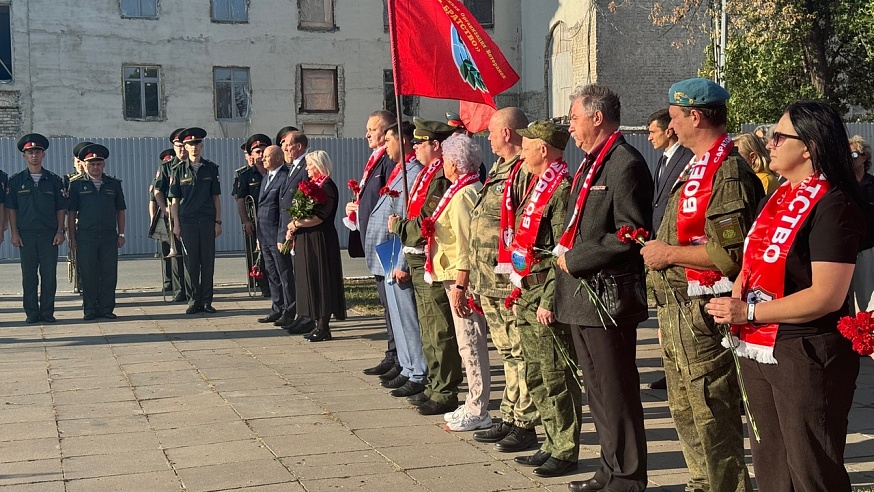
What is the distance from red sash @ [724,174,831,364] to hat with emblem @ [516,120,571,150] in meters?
2.04

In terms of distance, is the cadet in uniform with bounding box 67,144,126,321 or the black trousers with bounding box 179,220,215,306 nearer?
the cadet in uniform with bounding box 67,144,126,321

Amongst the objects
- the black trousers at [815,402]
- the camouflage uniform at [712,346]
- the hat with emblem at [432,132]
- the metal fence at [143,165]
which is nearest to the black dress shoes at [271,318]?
the hat with emblem at [432,132]

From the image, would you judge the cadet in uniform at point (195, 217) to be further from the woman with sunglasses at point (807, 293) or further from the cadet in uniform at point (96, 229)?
the woman with sunglasses at point (807, 293)

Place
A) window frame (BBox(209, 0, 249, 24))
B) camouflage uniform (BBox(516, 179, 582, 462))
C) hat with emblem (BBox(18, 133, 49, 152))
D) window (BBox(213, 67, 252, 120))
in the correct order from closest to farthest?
camouflage uniform (BBox(516, 179, 582, 462)) → hat with emblem (BBox(18, 133, 49, 152)) → window frame (BBox(209, 0, 249, 24)) → window (BBox(213, 67, 252, 120))

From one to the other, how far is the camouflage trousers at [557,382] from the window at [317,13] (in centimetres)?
3207

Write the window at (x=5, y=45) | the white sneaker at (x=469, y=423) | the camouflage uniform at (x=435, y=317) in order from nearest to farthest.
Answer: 1. the white sneaker at (x=469, y=423)
2. the camouflage uniform at (x=435, y=317)
3. the window at (x=5, y=45)

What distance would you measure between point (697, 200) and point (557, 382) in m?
1.63

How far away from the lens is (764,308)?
4012 mm

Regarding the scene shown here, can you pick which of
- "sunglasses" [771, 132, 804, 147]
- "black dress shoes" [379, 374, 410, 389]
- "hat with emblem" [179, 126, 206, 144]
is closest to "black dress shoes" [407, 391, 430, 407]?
"black dress shoes" [379, 374, 410, 389]

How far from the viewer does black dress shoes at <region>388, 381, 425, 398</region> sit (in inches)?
332

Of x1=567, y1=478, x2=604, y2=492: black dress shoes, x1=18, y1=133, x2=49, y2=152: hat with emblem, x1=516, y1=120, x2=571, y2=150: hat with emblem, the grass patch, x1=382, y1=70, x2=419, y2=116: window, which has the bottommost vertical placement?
the grass patch

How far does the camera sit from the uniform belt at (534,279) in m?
6.06

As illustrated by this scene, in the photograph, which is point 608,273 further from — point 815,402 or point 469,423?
point 469,423

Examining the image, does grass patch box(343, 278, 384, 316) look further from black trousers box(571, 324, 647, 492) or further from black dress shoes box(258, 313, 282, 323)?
black trousers box(571, 324, 647, 492)
